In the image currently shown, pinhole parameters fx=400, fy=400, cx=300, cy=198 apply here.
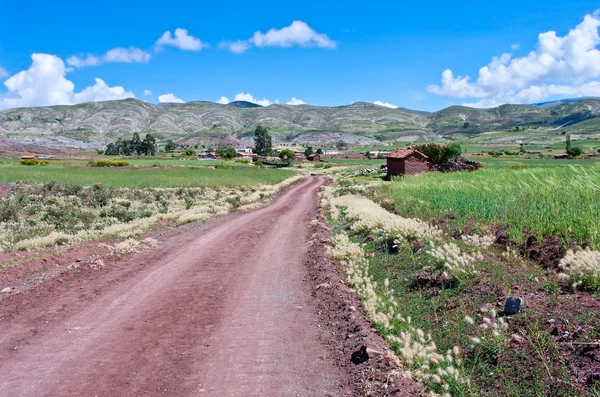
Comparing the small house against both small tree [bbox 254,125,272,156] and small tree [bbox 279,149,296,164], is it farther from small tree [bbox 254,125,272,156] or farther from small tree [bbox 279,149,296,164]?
small tree [bbox 254,125,272,156]

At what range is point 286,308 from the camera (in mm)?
9242

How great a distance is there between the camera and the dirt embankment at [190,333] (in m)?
5.97

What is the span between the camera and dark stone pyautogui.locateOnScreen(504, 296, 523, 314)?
236 inches

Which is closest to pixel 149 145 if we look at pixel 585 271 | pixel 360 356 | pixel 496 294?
pixel 360 356

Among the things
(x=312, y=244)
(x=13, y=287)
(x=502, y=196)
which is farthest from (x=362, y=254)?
(x=13, y=287)

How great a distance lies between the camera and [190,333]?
306 inches

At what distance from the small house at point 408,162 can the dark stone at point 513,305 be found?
47.9 m

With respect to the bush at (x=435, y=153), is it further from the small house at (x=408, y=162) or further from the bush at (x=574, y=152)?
the bush at (x=574, y=152)

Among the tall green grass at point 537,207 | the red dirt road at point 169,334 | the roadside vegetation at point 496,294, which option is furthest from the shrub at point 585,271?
the red dirt road at point 169,334

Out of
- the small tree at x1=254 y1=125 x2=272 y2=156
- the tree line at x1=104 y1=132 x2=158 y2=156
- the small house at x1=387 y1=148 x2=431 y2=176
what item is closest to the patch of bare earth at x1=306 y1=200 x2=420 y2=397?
the small house at x1=387 y1=148 x2=431 y2=176

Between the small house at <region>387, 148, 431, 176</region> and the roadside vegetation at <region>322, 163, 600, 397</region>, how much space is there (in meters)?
39.1

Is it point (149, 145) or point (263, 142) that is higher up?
point (149, 145)

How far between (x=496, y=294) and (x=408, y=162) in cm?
4808

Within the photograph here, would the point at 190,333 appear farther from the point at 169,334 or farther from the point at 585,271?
the point at 585,271
